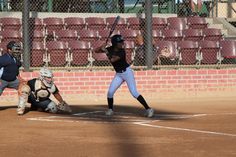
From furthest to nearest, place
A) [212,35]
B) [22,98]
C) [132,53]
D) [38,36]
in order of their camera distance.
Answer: [212,35]
[38,36]
[132,53]
[22,98]

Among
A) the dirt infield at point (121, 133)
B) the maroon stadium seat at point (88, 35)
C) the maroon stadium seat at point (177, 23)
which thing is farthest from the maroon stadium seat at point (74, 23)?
the dirt infield at point (121, 133)

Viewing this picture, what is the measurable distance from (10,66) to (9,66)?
2cm

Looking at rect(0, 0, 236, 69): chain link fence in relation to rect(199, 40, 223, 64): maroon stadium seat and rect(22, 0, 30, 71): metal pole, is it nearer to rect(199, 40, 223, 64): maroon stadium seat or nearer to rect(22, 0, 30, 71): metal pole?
rect(199, 40, 223, 64): maroon stadium seat

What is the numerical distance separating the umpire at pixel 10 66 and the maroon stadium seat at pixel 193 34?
844cm

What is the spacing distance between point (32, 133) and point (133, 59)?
804 centimetres

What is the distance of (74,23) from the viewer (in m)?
19.1

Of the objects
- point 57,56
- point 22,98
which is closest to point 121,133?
point 22,98

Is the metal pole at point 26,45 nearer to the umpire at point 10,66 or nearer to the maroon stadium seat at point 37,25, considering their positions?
the umpire at point 10,66

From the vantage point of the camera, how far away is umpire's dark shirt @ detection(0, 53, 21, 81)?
1178 cm

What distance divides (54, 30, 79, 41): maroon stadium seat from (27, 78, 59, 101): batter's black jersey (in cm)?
605

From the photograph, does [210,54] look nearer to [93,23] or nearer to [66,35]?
[93,23]

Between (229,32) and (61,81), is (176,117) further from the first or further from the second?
(229,32)

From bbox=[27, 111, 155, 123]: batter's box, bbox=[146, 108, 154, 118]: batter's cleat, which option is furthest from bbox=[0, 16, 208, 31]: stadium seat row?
bbox=[146, 108, 154, 118]: batter's cleat

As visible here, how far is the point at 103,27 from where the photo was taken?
754 inches
